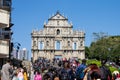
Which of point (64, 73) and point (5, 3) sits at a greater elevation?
point (5, 3)

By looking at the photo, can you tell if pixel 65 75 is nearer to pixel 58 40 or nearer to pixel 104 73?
pixel 104 73

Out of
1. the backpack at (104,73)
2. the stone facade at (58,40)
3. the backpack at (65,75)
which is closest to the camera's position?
the backpack at (104,73)

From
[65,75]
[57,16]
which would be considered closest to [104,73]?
[65,75]

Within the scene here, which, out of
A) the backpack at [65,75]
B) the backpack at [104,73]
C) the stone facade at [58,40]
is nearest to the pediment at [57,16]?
the stone facade at [58,40]

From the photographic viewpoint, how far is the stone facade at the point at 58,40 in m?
126

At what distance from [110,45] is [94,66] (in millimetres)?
112387

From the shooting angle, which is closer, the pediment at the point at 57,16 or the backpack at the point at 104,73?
the backpack at the point at 104,73

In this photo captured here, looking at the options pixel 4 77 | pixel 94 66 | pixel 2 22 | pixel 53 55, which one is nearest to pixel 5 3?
pixel 2 22

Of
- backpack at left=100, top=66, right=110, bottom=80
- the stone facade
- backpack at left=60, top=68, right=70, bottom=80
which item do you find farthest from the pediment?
backpack at left=100, top=66, right=110, bottom=80

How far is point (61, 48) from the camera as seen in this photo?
127 meters

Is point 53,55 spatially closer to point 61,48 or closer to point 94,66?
point 61,48

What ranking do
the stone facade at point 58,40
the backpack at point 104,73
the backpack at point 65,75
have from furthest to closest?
1. the stone facade at point 58,40
2. the backpack at point 65,75
3. the backpack at point 104,73

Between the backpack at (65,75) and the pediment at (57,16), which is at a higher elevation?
the pediment at (57,16)

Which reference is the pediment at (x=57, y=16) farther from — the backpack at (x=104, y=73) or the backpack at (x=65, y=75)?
the backpack at (x=104, y=73)
